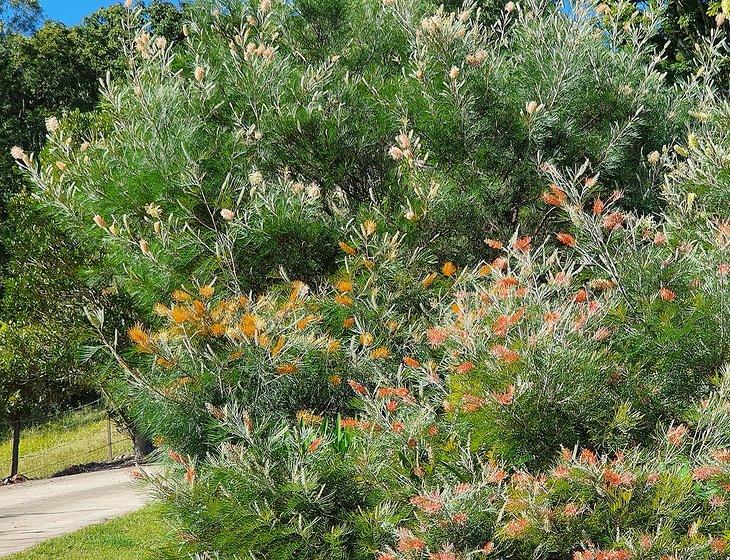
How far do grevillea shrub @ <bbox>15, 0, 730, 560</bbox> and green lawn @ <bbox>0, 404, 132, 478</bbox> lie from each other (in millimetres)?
14202

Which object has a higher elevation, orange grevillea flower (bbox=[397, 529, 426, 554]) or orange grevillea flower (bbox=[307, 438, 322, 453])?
orange grevillea flower (bbox=[307, 438, 322, 453])

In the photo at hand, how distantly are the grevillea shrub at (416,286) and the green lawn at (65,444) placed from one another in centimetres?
1420

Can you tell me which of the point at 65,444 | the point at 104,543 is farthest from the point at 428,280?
the point at 65,444

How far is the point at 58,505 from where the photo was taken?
11.8 meters

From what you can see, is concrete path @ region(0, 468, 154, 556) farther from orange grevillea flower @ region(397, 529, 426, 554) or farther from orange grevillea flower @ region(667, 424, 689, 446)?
orange grevillea flower @ region(667, 424, 689, 446)

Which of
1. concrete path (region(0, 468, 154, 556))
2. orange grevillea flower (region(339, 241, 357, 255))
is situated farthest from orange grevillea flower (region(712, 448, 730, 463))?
concrete path (region(0, 468, 154, 556))

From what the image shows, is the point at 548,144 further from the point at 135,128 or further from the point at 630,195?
the point at 135,128

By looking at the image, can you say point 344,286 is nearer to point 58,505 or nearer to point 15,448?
point 58,505

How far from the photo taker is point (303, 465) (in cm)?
359

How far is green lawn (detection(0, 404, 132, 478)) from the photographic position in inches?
717

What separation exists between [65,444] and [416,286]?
17.7 m

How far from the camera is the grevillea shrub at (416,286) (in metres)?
3.36

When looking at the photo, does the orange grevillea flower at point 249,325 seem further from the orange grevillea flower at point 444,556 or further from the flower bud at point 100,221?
the orange grevillea flower at point 444,556

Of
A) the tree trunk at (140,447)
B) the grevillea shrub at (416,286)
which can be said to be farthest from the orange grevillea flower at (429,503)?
the tree trunk at (140,447)
